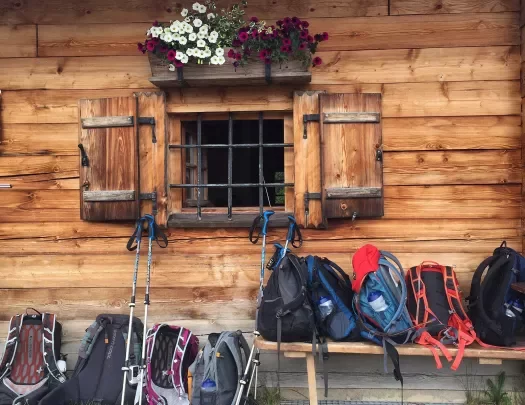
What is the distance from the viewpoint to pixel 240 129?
4.31 m

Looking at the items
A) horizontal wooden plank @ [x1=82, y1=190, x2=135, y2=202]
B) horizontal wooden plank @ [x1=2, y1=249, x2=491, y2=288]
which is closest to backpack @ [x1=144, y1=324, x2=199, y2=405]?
horizontal wooden plank @ [x1=2, y1=249, x2=491, y2=288]

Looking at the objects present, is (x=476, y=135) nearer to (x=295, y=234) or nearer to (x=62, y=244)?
(x=295, y=234)

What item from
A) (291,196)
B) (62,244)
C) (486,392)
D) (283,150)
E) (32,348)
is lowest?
(486,392)

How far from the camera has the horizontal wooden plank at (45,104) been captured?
3.80 m

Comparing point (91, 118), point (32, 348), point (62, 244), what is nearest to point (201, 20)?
point (91, 118)

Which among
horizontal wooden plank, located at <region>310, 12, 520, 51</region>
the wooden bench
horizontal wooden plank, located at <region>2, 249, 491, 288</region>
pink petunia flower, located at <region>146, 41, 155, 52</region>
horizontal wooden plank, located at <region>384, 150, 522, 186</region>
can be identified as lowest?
the wooden bench

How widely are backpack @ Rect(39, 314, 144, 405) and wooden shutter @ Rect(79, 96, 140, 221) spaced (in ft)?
2.35

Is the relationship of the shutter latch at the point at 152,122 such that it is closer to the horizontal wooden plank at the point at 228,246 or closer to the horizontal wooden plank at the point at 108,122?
the horizontal wooden plank at the point at 108,122

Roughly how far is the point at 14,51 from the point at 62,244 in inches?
54.6

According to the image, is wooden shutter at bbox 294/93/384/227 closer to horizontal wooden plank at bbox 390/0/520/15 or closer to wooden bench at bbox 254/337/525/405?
horizontal wooden plank at bbox 390/0/520/15

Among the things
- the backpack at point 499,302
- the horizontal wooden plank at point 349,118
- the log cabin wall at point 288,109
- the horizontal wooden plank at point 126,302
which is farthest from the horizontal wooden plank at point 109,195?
the backpack at point 499,302

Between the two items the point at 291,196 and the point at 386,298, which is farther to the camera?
the point at 291,196

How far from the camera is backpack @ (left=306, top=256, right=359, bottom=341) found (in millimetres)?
3213

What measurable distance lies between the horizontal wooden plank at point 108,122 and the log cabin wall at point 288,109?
0.68ft
